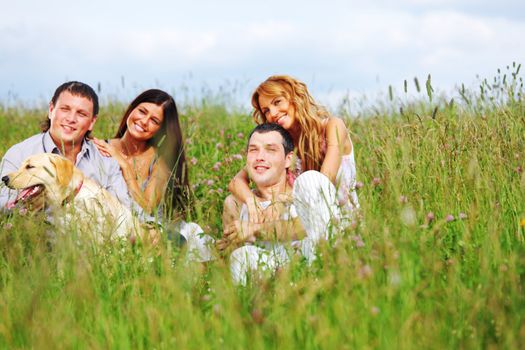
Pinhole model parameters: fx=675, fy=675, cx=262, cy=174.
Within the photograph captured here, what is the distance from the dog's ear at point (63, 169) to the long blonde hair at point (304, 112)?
5.02 feet

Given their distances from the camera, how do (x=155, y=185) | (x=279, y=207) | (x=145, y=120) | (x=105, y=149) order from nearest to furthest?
(x=279, y=207), (x=155, y=185), (x=105, y=149), (x=145, y=120)

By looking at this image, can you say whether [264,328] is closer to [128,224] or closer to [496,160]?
[128,224]

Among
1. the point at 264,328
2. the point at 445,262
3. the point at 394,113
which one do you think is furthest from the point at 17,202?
the point at 394,113

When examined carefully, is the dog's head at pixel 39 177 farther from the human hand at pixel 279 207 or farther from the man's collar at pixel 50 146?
the human hand at pixel 279 207

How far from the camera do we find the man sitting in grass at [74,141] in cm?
498

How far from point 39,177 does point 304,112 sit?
1911mm

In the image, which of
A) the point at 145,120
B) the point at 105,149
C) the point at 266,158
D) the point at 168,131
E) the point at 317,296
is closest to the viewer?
the point at 317,296

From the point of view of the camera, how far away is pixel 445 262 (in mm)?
3369

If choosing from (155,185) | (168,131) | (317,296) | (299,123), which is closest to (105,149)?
(168,131)

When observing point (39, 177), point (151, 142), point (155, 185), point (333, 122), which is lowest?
point (155, 185)

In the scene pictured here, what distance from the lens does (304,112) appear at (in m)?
4.96

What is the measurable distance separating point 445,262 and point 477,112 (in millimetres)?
3000

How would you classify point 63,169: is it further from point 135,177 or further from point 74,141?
point 135,177

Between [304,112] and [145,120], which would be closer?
[304,112]
